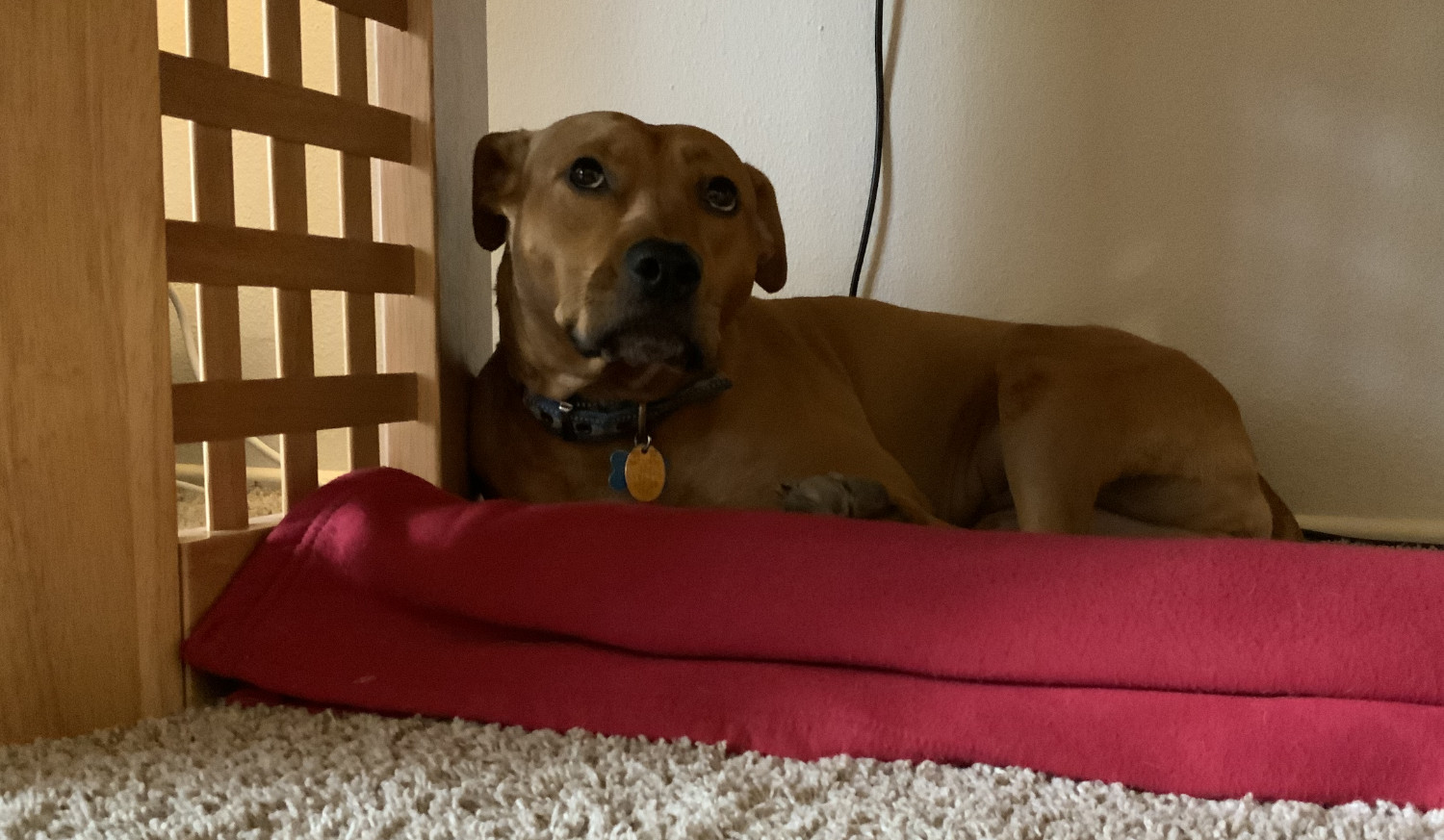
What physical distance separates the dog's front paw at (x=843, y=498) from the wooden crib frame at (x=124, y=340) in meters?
0.54

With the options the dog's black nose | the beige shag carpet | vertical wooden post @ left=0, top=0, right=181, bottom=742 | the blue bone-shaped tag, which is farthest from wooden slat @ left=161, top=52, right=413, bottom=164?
the beige shag carpet

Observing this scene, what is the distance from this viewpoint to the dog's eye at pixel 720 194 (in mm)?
1481

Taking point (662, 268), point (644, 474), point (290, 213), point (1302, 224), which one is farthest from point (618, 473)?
point (1302, 224)

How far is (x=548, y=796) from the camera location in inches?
30.9

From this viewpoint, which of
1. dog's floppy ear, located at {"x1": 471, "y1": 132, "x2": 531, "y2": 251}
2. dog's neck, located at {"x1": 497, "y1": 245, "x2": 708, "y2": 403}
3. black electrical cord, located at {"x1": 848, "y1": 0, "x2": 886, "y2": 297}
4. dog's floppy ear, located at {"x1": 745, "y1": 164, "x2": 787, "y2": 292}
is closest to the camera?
dog's neck, located at {"x1": 497, "y1": 245, "x2": 708, "y2": 403}

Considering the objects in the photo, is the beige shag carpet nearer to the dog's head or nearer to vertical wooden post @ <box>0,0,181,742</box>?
vertical wooden post @ <box>0,0,181,742</box>

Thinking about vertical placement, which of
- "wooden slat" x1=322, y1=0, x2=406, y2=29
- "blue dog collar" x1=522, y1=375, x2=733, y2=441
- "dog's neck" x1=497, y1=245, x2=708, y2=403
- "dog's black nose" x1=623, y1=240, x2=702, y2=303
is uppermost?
"wooden slat" x1=322, y1=0, x2=406, y2=29

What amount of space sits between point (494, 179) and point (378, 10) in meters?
0.29

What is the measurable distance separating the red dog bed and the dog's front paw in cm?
22

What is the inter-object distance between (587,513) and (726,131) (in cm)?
120

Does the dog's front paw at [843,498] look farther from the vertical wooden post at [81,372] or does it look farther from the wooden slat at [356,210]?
the vertical wooden post at [81,372]

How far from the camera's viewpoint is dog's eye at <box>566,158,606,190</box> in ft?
4.64

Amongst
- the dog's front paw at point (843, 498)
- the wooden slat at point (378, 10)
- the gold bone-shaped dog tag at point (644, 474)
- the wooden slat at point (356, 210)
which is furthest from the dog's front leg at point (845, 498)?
the wooden slat at point (378, 10)

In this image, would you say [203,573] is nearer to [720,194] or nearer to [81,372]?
[81,372]
